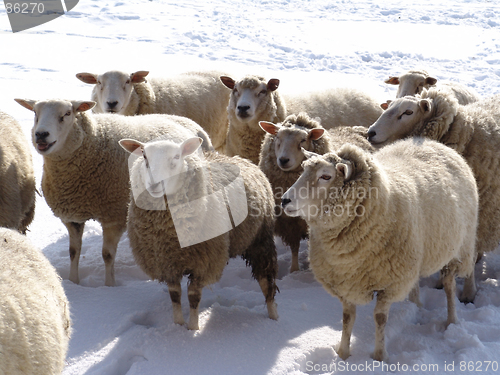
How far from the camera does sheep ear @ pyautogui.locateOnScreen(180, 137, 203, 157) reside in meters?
3.28

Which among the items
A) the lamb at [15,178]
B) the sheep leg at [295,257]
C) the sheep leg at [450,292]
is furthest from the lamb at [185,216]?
the sheep leg at [450,292]

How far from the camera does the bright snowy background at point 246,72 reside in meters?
3.38

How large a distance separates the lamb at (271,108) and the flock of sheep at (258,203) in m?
0.12

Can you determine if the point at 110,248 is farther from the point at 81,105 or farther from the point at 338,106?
the point at 338,106

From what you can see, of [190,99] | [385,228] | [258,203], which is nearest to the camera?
[385,228]

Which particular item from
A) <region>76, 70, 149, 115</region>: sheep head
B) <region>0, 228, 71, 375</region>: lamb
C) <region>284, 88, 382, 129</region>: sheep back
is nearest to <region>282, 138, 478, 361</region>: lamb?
<region>0, 228, 71, 375</region>: lamb

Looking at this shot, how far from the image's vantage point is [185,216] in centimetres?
330

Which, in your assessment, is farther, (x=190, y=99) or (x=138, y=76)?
(x=190, y=99)

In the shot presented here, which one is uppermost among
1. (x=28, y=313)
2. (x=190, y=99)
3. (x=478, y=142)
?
(x=28, y=313)

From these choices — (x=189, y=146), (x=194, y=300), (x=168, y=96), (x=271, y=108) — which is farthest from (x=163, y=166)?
(x=168, y=96)

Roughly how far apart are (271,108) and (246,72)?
5355 millimetres

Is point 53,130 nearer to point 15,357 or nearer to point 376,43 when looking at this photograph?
point 15,357

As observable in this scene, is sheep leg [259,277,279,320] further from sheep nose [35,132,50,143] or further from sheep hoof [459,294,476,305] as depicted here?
sheep nose [35,132,50,143]

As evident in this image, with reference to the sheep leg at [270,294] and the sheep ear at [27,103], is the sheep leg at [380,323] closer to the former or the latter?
the sheep leg at [270,294]
